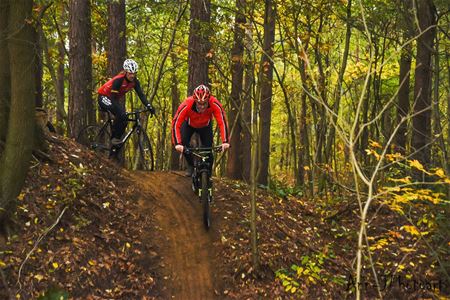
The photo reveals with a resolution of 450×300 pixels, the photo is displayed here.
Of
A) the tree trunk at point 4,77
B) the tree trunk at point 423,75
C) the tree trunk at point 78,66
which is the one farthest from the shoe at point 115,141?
the tree trunk at point 423,75

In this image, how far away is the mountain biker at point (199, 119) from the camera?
761 cm

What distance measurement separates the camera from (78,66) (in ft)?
36.4

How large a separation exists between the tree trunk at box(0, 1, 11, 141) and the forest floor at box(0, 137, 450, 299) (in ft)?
3.25

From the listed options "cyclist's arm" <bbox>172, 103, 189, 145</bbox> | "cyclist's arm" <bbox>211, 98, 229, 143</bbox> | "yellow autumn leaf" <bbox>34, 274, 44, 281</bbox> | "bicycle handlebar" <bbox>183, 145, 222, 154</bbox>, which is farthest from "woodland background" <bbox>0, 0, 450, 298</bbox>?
"yellow autumn leaf" <bbox>34, 274, 44, 281</bbox>

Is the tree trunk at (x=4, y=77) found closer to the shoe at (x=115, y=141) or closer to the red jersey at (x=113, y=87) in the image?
the red jersey at (x=113, y=87)

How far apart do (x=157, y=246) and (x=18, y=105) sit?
122 inches

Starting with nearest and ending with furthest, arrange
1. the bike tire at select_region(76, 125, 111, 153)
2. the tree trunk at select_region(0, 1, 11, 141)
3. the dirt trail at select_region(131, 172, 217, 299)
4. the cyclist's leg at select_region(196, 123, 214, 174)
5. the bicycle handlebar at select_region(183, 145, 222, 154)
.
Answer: the tree trunk at select_region(0, 1, 11, 141) → the dirt trail at select_region(131, 172, 217, 299) → the bicycle handlebar at select_region(183, 145, 222, 154) → the cyclist's leg at select_region(196, 123, 214, 174) → the bike tire at select_region(76, 125, 111, 153)

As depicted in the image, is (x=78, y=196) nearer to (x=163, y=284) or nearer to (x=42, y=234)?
(x=42, y=234)

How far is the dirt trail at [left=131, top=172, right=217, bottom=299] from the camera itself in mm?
6504

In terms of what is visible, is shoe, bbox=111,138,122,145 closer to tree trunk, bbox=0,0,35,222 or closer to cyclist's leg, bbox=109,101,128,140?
cyclist's leg, bbox=109,101,128,140

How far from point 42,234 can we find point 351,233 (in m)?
5.84

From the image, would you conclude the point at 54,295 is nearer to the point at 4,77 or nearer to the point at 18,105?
the point at 18,105

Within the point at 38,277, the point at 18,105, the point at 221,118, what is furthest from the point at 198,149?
the point at 38,277

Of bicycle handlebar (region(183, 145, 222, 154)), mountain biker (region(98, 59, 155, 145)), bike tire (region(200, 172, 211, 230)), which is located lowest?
bike tire (region(200, 172, 211, 230))
